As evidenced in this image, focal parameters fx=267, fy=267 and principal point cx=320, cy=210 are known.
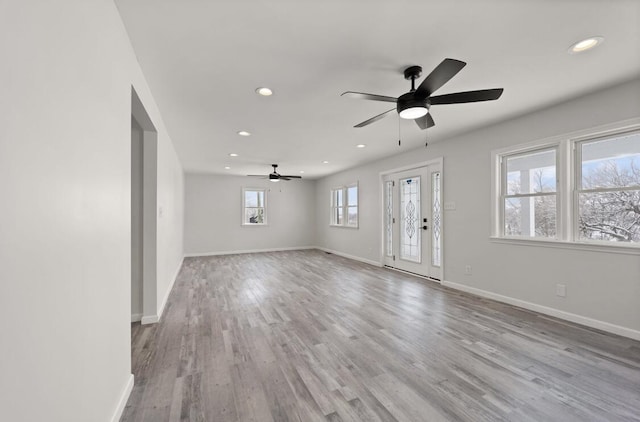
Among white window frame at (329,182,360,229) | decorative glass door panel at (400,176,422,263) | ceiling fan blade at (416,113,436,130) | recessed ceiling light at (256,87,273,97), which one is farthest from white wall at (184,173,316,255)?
ceiling fan blade at (416,113,436,130)

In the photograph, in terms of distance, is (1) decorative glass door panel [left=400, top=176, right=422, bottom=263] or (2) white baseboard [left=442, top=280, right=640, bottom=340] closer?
(2) white baseboard [left=442, top=280, right=640, bottom=340]

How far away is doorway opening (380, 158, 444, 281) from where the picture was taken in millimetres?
4930

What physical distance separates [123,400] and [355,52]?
2.95 meters

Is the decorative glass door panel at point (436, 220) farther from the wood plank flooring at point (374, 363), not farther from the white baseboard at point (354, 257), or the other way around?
the white baseboard at point (354, 257)

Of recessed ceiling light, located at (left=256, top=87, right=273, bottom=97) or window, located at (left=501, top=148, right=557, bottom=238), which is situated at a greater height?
recessed ceiling light, located at (left=256, top=87, right=273, bottom=97)

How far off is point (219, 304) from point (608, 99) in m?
5.19

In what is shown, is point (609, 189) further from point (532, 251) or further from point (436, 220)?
point (436, 220)

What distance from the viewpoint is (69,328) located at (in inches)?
42.0

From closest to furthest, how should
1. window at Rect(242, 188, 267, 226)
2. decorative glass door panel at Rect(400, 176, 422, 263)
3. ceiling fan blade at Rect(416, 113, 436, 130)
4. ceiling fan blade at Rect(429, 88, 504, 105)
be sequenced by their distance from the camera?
ceiling fan blade at Rect(429, 88, 504, 105)
ceiling fan blade at Rect(416, 113, 436, 130)
decorative glass door panel at Rect(400, 176, 422, 263)
window at Rect(242, 188, 267, 226)

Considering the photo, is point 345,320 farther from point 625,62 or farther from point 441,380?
point 625,62

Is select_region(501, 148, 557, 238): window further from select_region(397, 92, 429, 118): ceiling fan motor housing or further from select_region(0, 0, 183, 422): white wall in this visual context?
select_region(0, 0, 183, 422): white wall

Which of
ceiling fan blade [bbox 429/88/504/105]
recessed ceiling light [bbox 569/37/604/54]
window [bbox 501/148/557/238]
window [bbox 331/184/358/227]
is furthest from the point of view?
window [bbox 331/184/358/227]

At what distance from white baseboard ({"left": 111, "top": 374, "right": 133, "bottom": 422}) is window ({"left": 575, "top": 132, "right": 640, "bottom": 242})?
459 cm

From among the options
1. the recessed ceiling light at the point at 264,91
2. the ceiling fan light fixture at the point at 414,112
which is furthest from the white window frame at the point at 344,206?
the ceiling fan light fixture at the point at 414,112
